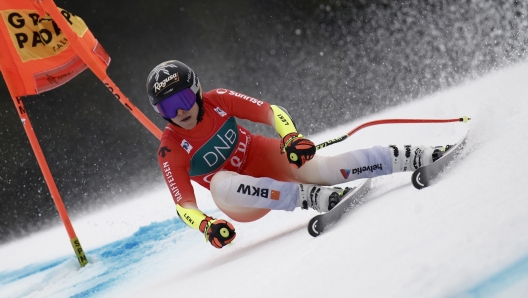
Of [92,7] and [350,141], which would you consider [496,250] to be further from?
[92,7]

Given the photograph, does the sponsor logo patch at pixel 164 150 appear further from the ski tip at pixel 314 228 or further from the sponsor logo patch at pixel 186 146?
the ski tip at pixel 314 228

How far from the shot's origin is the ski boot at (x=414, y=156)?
2.42m

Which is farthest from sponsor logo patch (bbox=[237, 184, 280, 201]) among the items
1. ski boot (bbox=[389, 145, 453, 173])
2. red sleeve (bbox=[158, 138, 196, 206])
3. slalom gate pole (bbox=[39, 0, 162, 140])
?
slalom gate pole (bbox=[39, 0, 162, 140])

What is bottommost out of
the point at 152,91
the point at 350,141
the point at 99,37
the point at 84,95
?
the point at 350,141

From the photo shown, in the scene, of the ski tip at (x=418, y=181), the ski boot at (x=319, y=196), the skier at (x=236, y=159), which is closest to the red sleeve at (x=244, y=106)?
the skier at (x=236, y=159)

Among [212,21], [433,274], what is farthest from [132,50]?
[433,274]

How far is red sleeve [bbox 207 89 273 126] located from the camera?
9.20 feet

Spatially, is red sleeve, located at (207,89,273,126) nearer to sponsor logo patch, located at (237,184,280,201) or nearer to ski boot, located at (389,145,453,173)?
sponsor logo patch, located at (237,184,280,201)

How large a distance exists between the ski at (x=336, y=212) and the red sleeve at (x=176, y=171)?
2.35 feet

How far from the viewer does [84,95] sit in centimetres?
631

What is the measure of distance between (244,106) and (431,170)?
1.05 metres

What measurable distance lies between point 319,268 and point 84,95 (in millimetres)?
5297

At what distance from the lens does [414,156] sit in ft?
8.07

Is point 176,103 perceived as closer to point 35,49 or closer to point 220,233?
point 220,233
